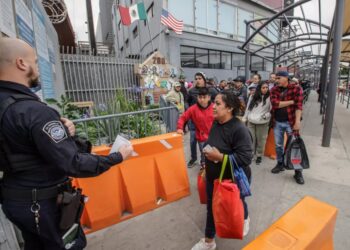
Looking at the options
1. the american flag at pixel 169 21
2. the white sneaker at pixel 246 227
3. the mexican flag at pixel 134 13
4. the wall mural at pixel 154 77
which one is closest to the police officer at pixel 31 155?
the white sneaker at pixel 246 227

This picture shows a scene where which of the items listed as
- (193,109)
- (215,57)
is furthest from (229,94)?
(215,57)

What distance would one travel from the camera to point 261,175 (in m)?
3.99

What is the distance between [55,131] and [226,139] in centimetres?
144

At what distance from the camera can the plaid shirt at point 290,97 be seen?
143 inches

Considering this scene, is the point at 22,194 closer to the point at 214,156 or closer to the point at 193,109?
the point at 214,156

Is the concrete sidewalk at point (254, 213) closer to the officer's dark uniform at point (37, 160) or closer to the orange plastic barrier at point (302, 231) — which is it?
the orange plastic barrier at point (302, 231)

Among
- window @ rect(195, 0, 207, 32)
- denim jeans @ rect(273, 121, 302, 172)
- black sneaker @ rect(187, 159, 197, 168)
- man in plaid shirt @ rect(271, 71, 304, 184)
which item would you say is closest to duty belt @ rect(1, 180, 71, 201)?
black sneaker @ rect(187, 159, 197, 168)

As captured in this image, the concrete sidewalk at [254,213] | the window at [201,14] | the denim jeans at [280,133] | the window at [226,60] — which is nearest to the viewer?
the concrete sidewalk at [254,213]

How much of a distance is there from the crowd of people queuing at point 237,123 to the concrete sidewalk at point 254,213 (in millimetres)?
188

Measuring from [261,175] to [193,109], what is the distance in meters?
→ 1.87

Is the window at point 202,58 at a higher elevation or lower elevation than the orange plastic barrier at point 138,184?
higher

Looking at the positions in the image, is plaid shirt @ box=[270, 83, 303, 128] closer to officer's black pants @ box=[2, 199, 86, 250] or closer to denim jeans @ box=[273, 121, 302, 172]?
denim jeans @ box=[273, 121, 302, 172]

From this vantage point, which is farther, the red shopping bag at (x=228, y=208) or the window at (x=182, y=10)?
the window at (x=182, y=10)

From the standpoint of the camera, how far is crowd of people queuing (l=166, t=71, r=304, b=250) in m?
1.99
